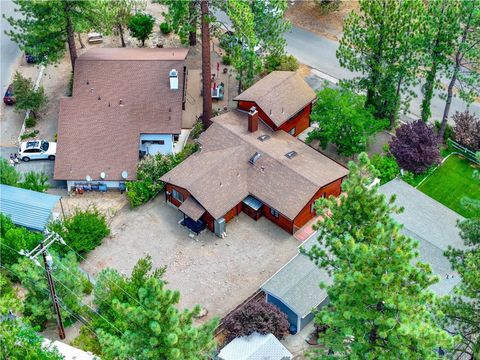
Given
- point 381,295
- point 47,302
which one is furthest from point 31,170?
point 381,295

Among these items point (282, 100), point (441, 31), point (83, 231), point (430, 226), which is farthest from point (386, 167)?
point (83, 231)

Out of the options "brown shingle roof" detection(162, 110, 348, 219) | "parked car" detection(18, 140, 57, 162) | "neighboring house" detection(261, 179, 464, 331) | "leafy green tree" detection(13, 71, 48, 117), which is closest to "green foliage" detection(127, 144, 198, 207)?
"brown shingle roof" detection(162, 110, 348, 219)

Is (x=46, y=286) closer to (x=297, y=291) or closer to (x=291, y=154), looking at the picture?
(x=297, y=291)

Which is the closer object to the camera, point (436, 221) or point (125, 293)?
point (125, 293)

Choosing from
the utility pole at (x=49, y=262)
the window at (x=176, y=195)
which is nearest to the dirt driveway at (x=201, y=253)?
the window at (x=176, y=195)

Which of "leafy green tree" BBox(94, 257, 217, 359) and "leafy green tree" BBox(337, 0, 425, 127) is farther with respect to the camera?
"leafy green tree" BBox(337, 0, 425, 127)

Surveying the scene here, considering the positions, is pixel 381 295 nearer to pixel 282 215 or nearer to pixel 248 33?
pixel 282 215

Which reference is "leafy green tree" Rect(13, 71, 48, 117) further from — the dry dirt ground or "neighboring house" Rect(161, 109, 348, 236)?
the dry dirt ground
